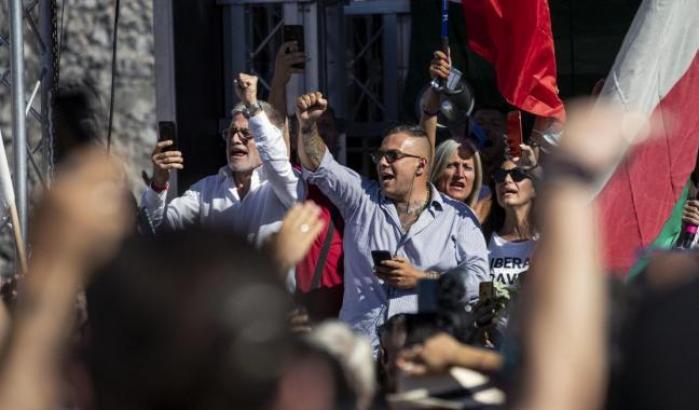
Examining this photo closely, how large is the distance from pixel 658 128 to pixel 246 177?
1.68 meters

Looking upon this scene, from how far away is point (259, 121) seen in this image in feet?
16.7

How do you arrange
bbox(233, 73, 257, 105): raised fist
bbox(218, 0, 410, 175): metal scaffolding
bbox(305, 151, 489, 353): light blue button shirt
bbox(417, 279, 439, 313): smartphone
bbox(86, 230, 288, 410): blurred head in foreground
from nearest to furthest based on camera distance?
bbox(86, 230, 288, 410): blurred head in foreground
bbox(417, 279, 439, 313): smartphone
bbox(305, 151, 489, 353): light blue button shirt
bbox(233, 73, 257, 105): raised fist
bbox(218, 0, 410, 175): metal scaffolding

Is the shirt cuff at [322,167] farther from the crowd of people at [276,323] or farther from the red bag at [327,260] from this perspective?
the crowd of people at [276,323]

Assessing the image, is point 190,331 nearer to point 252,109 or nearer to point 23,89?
point 252,109

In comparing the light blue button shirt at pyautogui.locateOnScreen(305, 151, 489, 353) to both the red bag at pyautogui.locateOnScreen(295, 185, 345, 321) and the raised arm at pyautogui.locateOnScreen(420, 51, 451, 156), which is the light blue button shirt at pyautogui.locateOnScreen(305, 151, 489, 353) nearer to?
the red bag at pyautogui.locateOnScreen(295, 185, 345, 321)

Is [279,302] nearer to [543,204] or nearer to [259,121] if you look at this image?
[543,204]

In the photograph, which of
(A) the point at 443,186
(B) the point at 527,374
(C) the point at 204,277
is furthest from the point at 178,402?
(A) the point at 443,186

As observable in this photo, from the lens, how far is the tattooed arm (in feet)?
16.3

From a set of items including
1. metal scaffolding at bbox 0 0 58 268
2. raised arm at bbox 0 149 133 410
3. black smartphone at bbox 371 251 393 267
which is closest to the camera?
raised arm at bbox 0 149 133 410

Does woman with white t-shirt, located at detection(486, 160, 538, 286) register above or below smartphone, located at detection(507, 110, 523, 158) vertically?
below

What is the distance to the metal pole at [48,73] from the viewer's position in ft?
18.7

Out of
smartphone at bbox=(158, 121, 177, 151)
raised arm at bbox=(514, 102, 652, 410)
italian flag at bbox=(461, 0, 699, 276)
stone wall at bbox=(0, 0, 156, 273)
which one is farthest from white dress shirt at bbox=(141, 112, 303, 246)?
raised arm at bbox=(514, 102, 652, 410)

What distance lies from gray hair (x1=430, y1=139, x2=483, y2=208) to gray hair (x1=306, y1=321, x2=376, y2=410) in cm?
373

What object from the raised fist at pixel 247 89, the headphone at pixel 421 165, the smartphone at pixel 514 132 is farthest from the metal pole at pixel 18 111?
the smartphone at pixel 514 132
